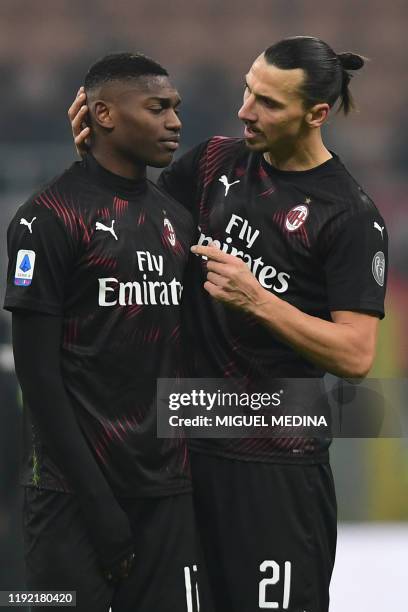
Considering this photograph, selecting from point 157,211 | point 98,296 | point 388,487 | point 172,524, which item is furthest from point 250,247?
point 388,487

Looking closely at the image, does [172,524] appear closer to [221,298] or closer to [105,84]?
[221,298]

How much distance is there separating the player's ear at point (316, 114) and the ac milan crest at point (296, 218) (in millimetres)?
235

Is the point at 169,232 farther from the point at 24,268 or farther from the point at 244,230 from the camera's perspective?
the point at 24,268

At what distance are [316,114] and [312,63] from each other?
0.14 metres

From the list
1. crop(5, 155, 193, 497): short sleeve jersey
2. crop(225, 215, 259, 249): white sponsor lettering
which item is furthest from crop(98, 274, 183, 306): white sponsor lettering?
crop(225, 215, 259, 249): white sponsor lettering

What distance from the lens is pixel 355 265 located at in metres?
3.00

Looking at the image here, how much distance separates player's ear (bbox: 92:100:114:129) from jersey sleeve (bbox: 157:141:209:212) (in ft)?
1.62

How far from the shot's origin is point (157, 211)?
2.86 m

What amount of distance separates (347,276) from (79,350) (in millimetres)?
765

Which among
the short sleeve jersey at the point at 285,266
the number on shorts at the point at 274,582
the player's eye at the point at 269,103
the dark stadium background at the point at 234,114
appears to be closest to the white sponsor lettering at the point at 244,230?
the short sleeve jersey at the point at 285,266

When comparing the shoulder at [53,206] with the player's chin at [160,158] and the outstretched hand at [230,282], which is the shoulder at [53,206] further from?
the outstretched hand at [230,282]

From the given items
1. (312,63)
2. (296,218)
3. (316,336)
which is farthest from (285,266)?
(312,63)

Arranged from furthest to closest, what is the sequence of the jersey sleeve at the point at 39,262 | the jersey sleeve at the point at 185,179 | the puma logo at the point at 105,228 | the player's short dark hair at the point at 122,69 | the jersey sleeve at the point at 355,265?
the jersey sleeve at the point at 185,179 → the jersey sleeve at the point at 355,265 → the player's short dark hair at the point at 122,69 → the puma logo at the point at 105,228 → the jersey sleeve at the point at 39,262

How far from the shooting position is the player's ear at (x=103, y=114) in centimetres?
280
